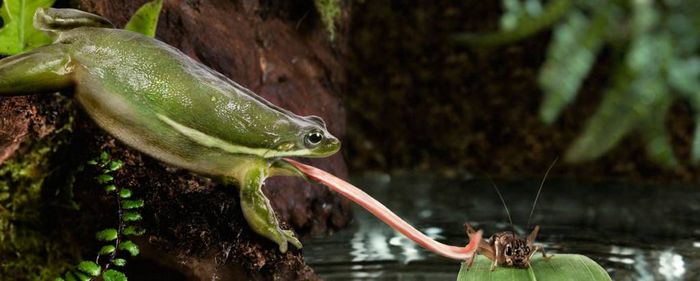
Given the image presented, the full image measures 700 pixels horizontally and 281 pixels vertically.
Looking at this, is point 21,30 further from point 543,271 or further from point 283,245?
point 543,271

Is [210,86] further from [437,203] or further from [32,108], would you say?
[437,203]

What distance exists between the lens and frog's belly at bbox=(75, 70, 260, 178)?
0.98 metres

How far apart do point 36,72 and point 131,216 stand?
0.67ft

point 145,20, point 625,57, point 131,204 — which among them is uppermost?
point 625,57

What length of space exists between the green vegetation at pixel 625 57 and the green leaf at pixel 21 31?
1.92 meters

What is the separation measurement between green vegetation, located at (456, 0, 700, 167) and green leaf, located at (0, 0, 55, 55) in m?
1.92

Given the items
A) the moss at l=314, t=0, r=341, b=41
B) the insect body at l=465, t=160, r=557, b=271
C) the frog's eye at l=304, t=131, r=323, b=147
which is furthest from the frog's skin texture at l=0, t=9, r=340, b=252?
the moss at l=314, t=0, r=341, b=41

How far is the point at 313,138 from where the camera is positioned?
1000mm

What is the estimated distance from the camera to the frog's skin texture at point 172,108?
98cm

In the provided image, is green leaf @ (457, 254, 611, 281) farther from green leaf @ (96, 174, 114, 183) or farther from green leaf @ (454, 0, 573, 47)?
green leaf @ (454, 0, 573, 47)

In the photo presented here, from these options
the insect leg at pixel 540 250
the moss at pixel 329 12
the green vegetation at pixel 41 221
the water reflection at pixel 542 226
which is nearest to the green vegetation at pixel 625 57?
the water reflection at pixel 542 226

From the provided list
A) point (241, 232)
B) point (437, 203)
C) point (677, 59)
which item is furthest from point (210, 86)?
point (677, 59)

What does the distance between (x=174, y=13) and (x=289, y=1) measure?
465mm

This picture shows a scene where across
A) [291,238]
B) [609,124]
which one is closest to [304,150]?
[291,238]
